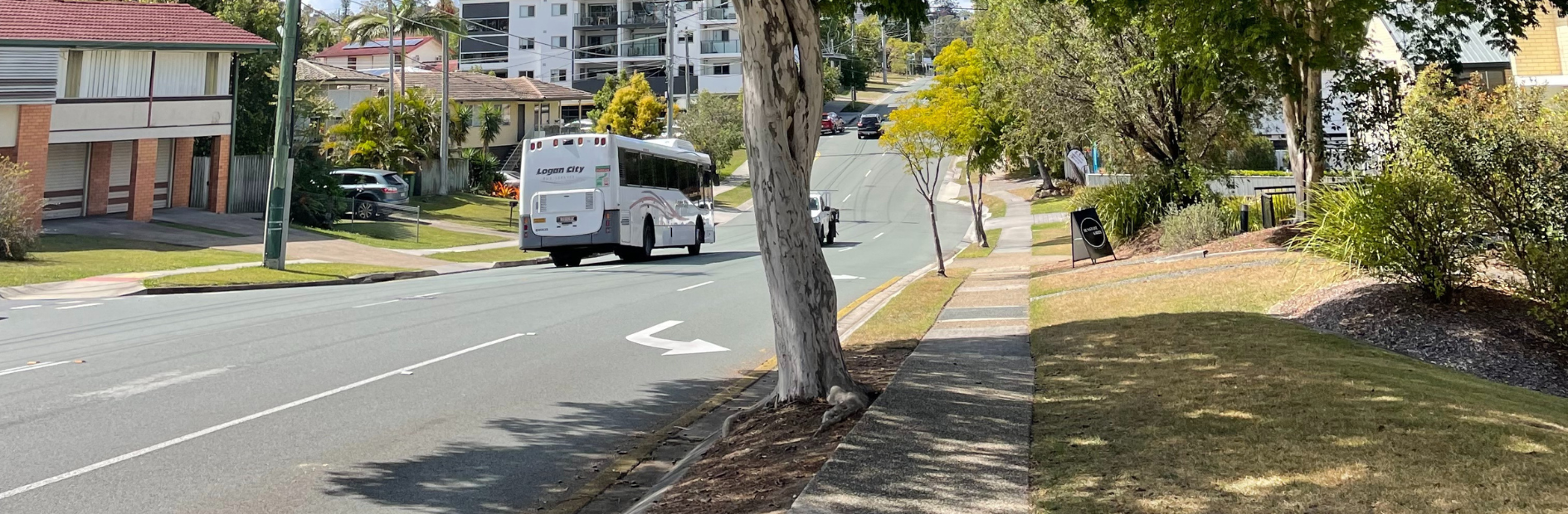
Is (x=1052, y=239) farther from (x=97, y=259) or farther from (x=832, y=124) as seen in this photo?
(x=832, y=124)

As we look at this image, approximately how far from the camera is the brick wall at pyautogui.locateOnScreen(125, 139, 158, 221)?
32.2 meters

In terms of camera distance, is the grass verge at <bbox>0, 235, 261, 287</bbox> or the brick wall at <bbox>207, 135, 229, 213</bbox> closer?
the grass verge at <bbox>0, 235, 261, 287</bbox>

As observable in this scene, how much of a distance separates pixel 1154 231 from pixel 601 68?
2929 inches

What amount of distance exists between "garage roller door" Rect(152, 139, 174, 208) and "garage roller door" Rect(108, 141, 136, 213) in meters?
1.45

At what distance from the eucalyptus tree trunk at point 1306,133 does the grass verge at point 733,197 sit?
3730cm

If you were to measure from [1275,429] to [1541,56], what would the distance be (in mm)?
33699

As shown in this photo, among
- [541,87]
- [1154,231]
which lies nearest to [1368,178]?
[1154,231]

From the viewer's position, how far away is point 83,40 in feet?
97.1

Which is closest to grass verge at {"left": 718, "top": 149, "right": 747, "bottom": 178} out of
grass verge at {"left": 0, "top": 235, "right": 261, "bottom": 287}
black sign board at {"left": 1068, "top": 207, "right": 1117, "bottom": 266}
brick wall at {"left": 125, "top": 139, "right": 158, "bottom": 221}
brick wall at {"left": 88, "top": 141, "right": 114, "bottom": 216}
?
brick wall at {"left": 125, "top": 139, "right": 158, "bottom": 221}

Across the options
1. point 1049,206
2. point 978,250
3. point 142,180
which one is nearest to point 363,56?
point 1049,206

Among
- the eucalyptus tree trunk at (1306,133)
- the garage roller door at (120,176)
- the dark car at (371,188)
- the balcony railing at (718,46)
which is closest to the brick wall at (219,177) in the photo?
the garage roller door at (120,176)

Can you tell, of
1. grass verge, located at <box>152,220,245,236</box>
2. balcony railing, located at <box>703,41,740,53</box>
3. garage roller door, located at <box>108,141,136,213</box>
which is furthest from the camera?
balcony railing, located at <box>703,41,740,53</box>

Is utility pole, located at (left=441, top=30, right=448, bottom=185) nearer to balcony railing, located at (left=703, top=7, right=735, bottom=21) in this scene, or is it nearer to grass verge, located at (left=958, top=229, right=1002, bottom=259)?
grass verge, located at (left=958, top=229, right=1002, bottom=259)

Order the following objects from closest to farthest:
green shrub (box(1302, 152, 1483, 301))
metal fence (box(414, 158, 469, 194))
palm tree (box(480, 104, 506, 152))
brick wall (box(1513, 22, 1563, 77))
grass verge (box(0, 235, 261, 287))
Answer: green shrub (box(1302, 152, 1483, 301)), grass verge (box(0, 235, 261, 287)), brick wall (box(1513, 22, 1563, 77)), metal fence (box(414, 158, 469, 194)), palm tree (box(480, 104, 506, 152))
